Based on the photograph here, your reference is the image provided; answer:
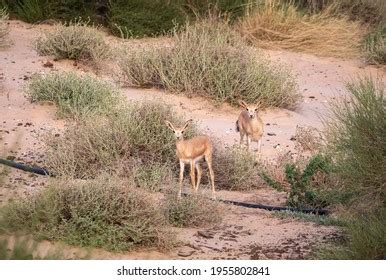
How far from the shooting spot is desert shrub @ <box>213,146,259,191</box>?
39.0 ft

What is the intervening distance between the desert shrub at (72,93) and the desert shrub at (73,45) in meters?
2.46

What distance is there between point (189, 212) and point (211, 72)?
7.16m

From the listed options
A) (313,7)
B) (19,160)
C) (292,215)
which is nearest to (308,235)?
(292,215)

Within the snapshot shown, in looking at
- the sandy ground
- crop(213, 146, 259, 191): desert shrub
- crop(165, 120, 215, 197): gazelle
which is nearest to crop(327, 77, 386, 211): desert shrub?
the sandy ground

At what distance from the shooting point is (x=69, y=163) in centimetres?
1142

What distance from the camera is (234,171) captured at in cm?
1193

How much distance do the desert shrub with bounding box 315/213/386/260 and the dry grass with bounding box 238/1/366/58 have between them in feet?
43.8

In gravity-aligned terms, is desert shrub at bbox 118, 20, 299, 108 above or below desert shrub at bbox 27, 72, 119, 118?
below

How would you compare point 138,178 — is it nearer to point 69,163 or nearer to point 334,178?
point 69,163

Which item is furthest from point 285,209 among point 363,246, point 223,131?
point 223,131

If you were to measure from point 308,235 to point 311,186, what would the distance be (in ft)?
5.84

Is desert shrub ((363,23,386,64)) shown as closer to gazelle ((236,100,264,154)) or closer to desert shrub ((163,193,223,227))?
gazelle ((236,100,264,154))

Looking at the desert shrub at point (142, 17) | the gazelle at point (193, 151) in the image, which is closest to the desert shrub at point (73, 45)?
the desert shrub at point (142, 17)

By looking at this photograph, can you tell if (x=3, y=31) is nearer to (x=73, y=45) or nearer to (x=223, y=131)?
(x=73, y=45)
